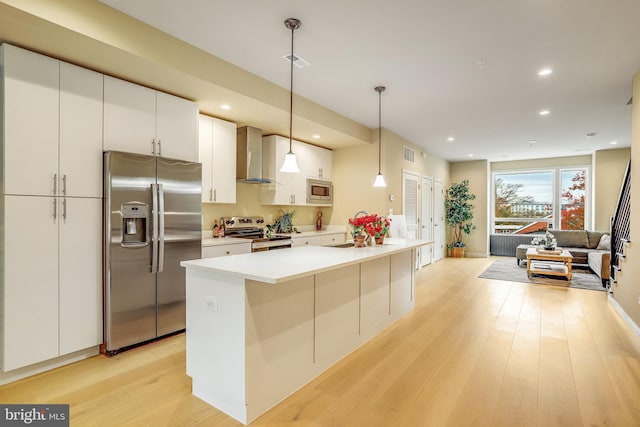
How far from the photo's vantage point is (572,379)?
2.43 m

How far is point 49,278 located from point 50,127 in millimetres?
1164

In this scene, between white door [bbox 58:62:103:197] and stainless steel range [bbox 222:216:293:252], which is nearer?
white door [bbox 58:62:103:197]

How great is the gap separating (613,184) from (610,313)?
4.96 metres

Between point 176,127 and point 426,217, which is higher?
point 176,127

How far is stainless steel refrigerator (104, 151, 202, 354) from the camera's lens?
277 cm

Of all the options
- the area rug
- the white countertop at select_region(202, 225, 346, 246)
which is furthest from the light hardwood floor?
the area rug

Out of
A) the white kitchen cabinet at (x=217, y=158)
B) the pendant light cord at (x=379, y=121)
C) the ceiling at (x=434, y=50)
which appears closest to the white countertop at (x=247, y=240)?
the white kitchen cabinet at (x=217, y=158)

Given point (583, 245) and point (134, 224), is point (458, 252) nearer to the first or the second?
point (583, 245)

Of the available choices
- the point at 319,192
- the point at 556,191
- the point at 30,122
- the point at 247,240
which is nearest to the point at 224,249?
the point at 247,240

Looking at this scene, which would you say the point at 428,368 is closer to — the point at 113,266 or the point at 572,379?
the point at 572,379

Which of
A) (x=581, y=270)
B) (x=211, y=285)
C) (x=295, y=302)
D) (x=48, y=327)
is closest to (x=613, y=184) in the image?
(x=581, y=270)

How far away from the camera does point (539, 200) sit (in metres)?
8.81

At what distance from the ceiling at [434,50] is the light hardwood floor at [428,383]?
2.74 metres

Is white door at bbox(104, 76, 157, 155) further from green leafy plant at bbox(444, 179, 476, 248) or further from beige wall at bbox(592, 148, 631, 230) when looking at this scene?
beige wall at bbox(592, 148, 631, 230)
